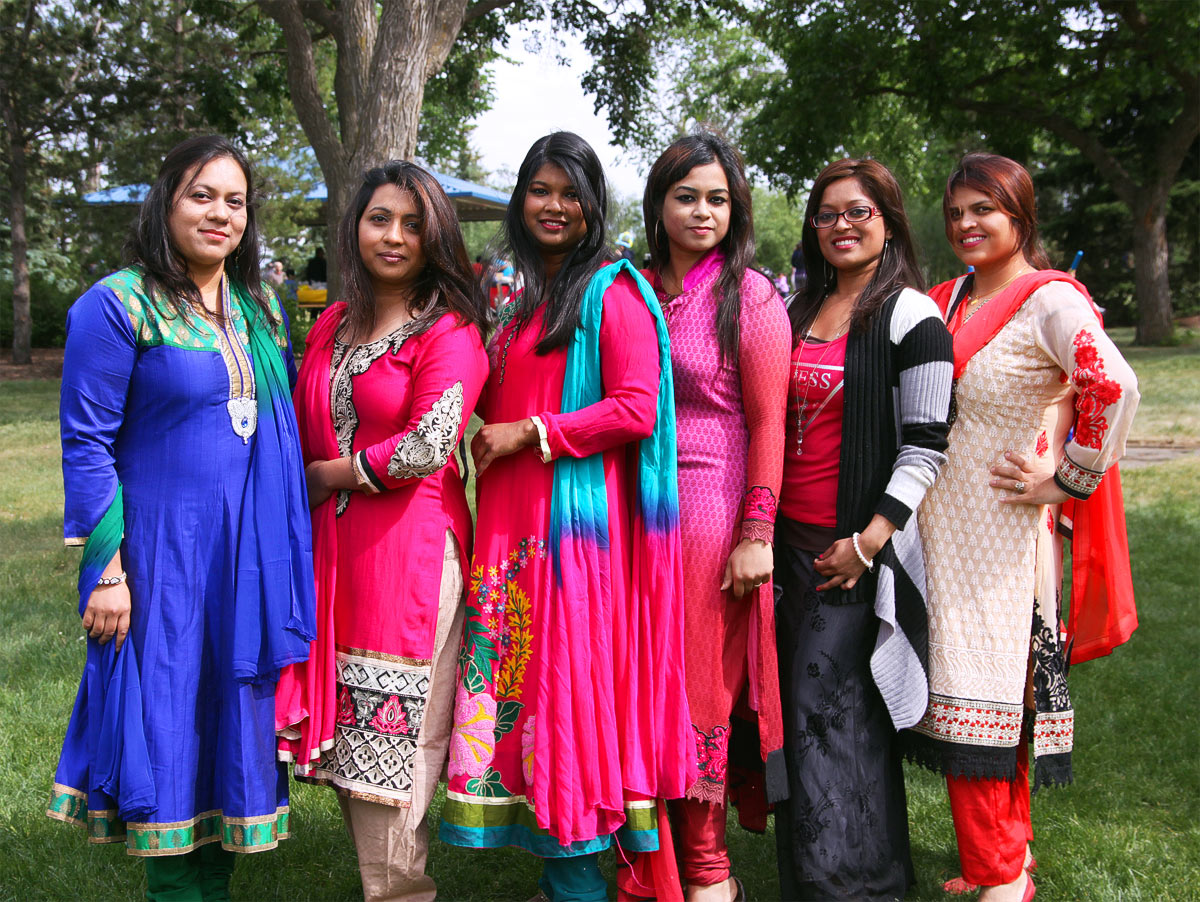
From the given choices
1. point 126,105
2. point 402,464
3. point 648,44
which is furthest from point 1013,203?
point 126,105

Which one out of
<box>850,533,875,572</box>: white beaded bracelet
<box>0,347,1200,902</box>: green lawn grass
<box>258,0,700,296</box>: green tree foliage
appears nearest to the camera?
<box>850,533,875,572</box>: white beaded bracelet

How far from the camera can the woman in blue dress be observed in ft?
7.73

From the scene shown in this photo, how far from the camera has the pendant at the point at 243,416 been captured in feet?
8.21

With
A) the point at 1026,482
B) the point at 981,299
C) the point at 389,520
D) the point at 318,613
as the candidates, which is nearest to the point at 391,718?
the point at 318,613

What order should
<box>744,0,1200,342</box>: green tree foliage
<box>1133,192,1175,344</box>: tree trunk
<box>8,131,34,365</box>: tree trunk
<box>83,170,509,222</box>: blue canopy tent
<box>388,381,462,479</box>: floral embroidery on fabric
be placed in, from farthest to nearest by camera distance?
<box>1133,192,1175,344</box>: tree trunk → <box>83,170,509,222</box>: blue canopy tent → <box>8,131,34,365</box>: tree trunk → <box>744,0,1200,342</box>: green tree foliage → <box>388,381,462,479</box>: floral embroidery on fabric

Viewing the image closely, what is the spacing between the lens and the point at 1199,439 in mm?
9617

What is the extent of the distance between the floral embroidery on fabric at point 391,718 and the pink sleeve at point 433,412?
54 cm

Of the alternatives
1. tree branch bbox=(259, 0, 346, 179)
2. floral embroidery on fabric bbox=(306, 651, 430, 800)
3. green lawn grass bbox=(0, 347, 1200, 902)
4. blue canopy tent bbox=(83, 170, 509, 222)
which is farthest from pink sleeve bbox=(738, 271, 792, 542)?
blue canopy tent bbox=(83, 170, 509, 222)

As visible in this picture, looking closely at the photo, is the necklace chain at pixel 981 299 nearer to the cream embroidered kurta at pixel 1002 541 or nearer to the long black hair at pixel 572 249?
the cream embroidered kurta at pixel 1002 541

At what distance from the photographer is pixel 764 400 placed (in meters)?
2.62

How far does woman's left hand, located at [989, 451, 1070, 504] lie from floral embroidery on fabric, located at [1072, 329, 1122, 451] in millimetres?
133

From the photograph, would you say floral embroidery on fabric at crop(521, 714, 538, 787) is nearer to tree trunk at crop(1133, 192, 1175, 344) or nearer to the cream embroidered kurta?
the cream embroidered kurta

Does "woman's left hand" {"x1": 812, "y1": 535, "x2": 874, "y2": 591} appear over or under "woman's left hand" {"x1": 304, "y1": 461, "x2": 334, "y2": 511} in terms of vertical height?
under

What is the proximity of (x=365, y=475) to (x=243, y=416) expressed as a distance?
333 mm
